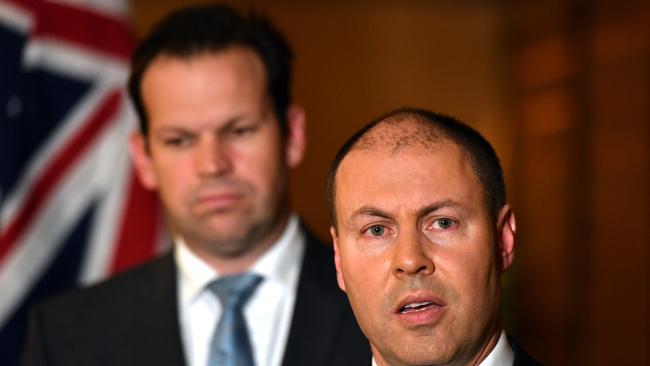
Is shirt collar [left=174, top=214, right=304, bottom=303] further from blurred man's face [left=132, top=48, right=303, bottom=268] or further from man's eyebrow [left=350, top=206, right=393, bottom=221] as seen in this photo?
man's eyebrow [left=350, top=206, right=393, bottom=221]

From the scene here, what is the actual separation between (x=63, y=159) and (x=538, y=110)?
449 cm

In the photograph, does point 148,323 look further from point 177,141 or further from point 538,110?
point 538,110

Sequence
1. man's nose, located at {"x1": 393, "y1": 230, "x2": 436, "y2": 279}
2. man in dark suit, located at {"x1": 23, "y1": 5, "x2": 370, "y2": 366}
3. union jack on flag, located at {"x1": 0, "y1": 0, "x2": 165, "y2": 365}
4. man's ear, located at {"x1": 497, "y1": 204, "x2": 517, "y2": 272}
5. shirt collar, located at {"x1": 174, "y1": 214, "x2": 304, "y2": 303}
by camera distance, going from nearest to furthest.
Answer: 1. man's nose, located at {"x1": 393, "y1": 230, "x2": 436, "y2": 279}
2. man's ear, located at {"x1": 497, "y1": 204, "x2": 517, "y2": 272}
3. man in dark suit, located at {"x1": 23, "y1": 5, "x2": 370, "y2": 366}
4. shirt collar, located at {"x1": 174, "y1": 214, "x2": 304, "y2": 303}
5. union jack on flag, located at {"x1": 0, "y1": 0, "x2": 165, "y2": 365}

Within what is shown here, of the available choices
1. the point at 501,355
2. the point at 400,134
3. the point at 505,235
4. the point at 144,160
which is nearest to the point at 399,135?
the point at 400,134

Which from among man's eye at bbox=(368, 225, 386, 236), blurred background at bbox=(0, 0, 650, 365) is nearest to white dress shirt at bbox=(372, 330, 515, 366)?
man's eye at bbox=(368, 225, 386, 236)

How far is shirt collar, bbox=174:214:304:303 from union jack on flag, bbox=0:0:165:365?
940 mm

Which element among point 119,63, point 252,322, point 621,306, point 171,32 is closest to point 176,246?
point 252,322

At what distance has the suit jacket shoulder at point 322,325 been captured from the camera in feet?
8.16

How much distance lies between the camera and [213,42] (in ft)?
9.15

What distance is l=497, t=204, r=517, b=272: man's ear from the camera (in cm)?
165

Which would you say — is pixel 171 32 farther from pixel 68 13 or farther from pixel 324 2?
pixel 324 2

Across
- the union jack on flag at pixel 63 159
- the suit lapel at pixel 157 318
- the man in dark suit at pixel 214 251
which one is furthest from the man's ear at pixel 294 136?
the union jack on flag at pixel 63 159

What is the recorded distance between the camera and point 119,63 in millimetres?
3838

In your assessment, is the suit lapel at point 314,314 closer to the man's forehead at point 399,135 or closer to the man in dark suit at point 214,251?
the man in dark suit at point 214,251
